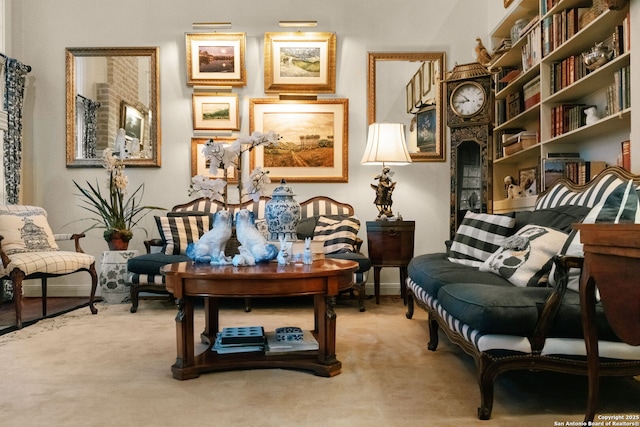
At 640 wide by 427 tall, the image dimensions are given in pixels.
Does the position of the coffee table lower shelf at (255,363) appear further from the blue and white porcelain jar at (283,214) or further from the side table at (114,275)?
the side table at (114,275)

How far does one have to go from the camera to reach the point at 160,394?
2082 mm

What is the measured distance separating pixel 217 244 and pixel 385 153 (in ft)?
7.21

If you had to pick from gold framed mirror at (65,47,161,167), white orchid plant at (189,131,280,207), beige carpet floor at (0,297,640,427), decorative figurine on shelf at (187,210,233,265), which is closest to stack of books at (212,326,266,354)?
beige carpet floor at (0,297,640,427)

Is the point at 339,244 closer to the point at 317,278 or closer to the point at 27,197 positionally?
the point at 317,278

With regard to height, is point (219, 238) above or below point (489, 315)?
above

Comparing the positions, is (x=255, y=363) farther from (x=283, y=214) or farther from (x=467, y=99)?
(x=467, y=99)

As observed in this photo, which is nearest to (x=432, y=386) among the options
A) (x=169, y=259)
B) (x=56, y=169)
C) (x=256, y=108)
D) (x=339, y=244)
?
(x=339, y=244)

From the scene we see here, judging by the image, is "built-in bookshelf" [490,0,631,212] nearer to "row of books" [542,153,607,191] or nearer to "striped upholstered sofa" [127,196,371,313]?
"row of books" [542,153,607,191]

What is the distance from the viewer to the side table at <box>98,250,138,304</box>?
4363 millimetres

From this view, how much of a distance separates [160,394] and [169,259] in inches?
81.2

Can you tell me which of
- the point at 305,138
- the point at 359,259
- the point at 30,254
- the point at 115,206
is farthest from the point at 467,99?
the point at 30,254

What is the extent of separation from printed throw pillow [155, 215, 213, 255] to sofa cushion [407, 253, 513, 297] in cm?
201

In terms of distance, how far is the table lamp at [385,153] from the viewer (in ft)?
14.3

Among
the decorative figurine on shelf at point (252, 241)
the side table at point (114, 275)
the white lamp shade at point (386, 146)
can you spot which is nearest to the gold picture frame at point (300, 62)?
the white lamp shade at point (386, 146)
